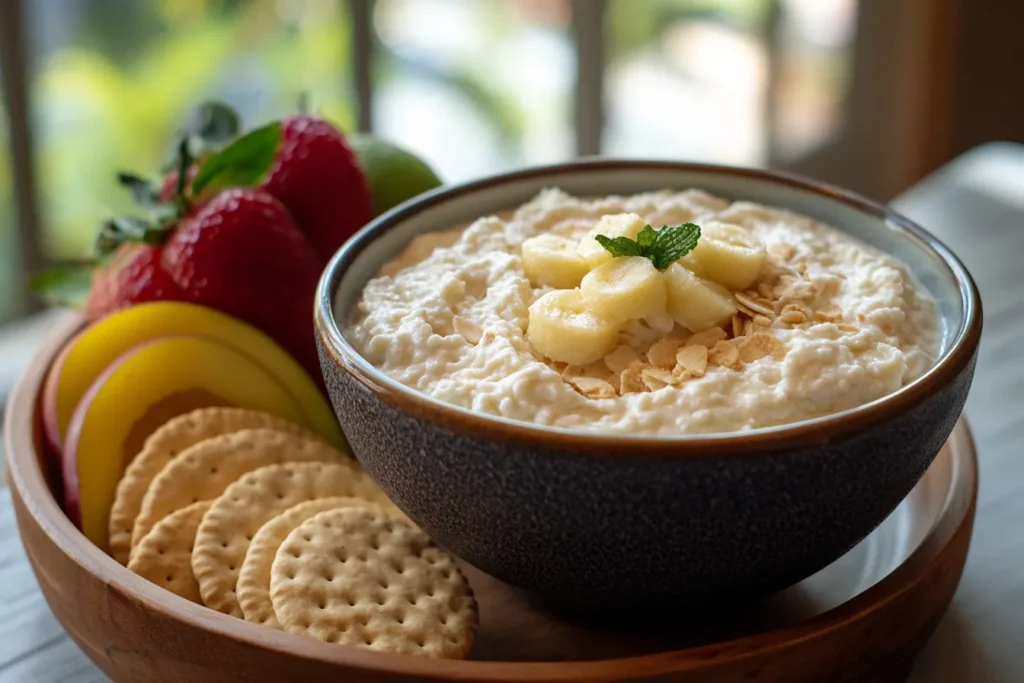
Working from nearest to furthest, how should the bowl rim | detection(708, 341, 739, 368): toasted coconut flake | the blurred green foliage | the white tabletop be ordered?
1. the bowl rim
2. detection(708, 341, 739, 368): toasted coconut flake
3. the white tabletop
4. the blurred green foliage

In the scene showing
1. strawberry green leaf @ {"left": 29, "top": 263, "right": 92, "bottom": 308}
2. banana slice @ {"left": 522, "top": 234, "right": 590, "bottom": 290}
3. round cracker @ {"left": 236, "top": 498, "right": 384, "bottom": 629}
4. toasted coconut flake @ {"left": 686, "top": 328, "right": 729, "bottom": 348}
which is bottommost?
round cracker @ {"left": 236, "top": 498, "right": 384, "bottom": 629}

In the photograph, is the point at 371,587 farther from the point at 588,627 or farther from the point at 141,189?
the point at 141,189

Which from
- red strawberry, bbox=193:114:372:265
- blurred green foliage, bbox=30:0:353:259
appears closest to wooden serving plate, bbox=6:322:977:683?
red strawberry, bbox=193:114:372:265

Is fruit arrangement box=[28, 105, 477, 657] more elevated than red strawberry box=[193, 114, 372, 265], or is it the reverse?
red strawberry box=[193, 114, 372, 265]

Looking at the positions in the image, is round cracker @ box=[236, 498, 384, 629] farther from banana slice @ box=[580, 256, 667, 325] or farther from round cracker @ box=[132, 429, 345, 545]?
banana slice @ box=[580, 256, 667, 325]

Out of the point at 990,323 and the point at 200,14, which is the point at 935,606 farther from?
the point at 200,14

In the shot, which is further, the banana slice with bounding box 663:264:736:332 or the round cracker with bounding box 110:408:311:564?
the round cracker with bounding box 110:408:311:564

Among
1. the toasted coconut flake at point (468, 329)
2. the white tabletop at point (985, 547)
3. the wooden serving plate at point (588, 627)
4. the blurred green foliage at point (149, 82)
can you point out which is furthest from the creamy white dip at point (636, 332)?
the blurred green foliage at point (149, 82)

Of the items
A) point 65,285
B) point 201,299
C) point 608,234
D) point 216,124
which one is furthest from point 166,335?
point 608,234
